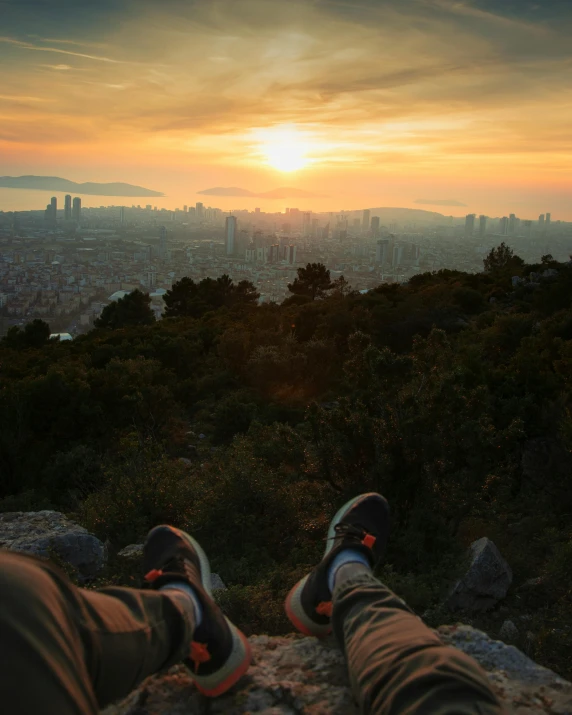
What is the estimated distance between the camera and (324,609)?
6.20ft

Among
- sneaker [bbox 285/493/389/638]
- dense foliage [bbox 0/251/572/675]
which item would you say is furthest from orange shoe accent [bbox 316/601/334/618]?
dense foliage [bbox 0/251/572/675]

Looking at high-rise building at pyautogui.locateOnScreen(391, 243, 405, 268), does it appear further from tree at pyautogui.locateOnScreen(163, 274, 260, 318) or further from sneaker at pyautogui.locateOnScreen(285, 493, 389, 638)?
sneaker at pyautogui.locateOnScreen(285, 493, 389, 638)

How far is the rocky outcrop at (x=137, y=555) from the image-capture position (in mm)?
2609

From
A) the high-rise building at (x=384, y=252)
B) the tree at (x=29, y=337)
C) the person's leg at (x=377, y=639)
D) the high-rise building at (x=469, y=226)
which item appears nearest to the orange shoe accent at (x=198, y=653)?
the person's leg at (x=377, y=639)

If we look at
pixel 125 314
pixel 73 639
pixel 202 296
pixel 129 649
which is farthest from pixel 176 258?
pixel 73 639

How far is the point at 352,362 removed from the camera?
4188 millimetres

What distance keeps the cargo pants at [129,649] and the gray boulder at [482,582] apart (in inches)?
46.4

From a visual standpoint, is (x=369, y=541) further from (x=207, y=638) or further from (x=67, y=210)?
(x=67, y=210)

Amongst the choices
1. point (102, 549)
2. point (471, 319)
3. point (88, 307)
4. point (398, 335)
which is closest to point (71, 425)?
point (102, 549)

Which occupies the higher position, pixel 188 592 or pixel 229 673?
pixel 188 592

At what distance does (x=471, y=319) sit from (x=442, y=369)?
10.4 m

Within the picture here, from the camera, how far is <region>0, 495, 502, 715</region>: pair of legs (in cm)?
96

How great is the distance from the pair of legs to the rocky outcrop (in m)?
0.68

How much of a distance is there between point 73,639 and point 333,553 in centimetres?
112
